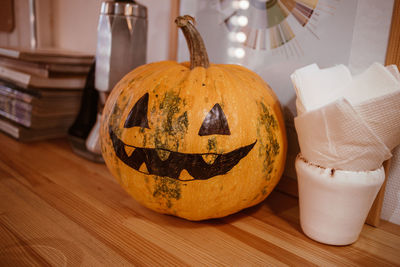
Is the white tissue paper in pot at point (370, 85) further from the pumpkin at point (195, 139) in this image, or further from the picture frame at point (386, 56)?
the pumpkin at point (195, 139)

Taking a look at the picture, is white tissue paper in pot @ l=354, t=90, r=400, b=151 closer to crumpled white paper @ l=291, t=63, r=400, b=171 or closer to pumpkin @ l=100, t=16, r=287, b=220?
crumpled white paper @ l=291, t=63, r=400, b=171

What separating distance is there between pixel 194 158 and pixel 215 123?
80 millimetres

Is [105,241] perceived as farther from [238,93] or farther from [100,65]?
[100,65]

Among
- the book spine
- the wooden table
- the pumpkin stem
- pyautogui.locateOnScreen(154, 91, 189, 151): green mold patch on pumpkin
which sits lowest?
Result: the wooden table

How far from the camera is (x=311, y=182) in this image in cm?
63

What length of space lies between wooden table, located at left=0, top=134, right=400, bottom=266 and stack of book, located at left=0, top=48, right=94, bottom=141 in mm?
364

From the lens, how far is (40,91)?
3.89ft

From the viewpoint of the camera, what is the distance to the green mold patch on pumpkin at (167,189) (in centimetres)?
64

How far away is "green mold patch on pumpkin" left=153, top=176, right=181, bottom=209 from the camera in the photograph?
2.10 feet

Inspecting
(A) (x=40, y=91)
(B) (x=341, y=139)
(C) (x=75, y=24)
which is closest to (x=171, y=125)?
(B) (x=341, y=139)

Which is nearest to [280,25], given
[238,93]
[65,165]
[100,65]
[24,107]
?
[238,93]

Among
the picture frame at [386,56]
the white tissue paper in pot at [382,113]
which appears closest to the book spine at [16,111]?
the picture frame at [386,56]

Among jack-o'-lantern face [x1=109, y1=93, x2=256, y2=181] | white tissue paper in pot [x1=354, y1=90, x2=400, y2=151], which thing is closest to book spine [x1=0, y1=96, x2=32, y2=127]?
jack-o'-lantern face [x1=109, y1=93, x2=256, y2=181]

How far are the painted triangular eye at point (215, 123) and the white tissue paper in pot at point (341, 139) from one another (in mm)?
145
